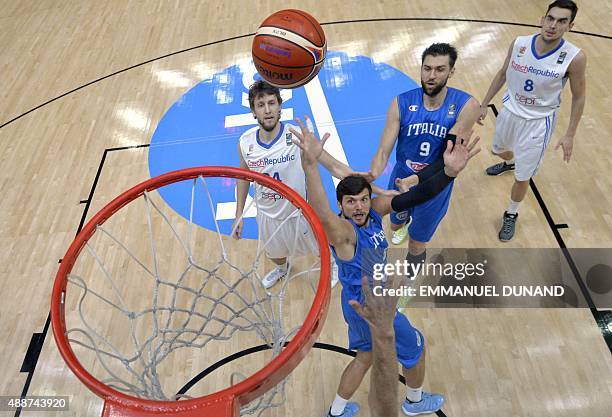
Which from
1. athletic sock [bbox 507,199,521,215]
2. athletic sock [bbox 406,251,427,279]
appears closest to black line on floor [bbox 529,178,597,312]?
athletic sock [bbox 507,199,521,215]

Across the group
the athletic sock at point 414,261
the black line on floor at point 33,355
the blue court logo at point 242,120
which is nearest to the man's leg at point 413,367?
the athletic sock at point 414,261

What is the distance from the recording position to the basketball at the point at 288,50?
2.75 meters

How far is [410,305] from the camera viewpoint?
10.9ft

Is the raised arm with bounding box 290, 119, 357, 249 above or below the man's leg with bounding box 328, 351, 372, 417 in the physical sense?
above

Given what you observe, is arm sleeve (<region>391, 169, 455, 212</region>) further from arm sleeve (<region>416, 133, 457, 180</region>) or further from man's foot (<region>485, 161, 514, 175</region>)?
man's foot (<region>485, 161, 514, 175</region>)

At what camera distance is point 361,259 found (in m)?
2.35

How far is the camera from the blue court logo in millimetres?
4195

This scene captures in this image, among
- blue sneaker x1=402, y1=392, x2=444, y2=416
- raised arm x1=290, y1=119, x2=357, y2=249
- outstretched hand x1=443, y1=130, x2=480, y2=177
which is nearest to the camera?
raised arm x1=290, y1=119, x2=357, y2=249

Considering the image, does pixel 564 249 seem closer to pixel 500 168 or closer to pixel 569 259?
pixel 569 259

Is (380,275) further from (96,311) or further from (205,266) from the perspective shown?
(96,311)

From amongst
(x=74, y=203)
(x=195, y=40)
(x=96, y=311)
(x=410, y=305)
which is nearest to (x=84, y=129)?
(x=74, y=203)

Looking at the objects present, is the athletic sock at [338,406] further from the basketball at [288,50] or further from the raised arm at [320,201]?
the basketball at [288,50]

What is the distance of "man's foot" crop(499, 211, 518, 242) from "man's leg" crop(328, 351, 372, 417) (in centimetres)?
165

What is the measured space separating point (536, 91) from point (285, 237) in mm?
1935
